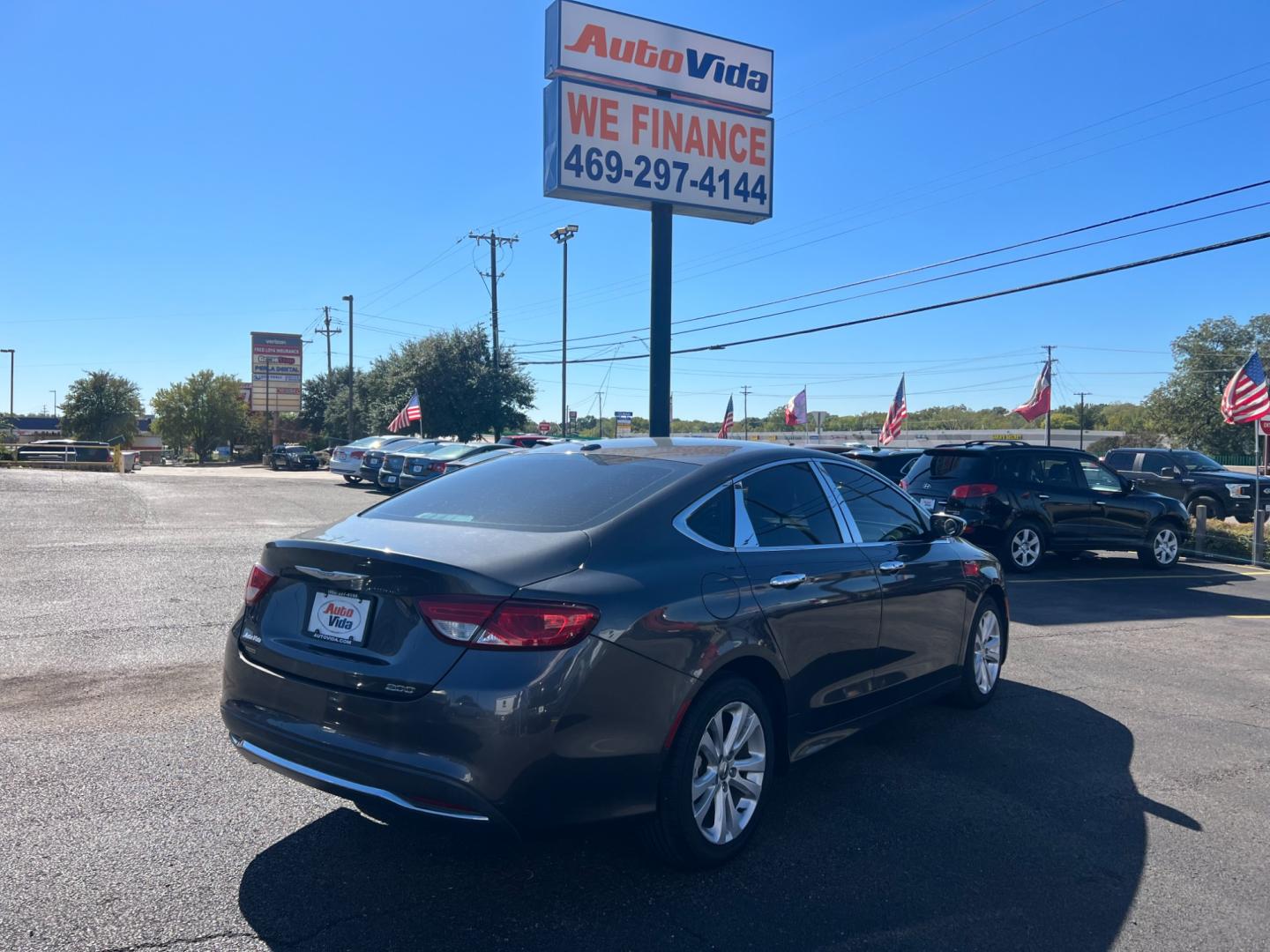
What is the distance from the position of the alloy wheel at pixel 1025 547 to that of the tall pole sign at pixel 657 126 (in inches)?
304

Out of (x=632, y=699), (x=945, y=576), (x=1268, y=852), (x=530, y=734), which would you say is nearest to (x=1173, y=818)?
(x=1268, y=852)

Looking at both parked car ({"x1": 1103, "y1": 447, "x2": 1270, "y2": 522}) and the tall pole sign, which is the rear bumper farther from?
parked car ({"x1": 1103, "y1": 447, "x2": 1270, "y2": 522})

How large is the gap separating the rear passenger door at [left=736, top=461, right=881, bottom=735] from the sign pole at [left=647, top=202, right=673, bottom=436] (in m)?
13.7

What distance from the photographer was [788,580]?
396 cm

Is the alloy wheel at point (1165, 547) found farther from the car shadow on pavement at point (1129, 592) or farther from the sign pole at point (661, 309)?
the sign pole at point (661, 309)

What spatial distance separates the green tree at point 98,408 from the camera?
69.2 meters

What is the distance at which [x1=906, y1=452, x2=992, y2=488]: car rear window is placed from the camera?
12266mm

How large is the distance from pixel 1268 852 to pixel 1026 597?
6.68 m

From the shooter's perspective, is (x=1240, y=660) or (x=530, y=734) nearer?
(x=530, y=734)

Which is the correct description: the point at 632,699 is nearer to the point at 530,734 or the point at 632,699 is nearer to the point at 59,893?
the point at 530,734

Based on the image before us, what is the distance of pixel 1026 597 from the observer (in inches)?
410

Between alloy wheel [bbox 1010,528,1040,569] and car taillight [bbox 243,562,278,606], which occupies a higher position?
car taillight [bbox 243,562,278,606]

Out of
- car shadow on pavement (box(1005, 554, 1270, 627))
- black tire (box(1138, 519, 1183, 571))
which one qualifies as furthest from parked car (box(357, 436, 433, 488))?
black tire (box(1138, 519, 1183, 571))

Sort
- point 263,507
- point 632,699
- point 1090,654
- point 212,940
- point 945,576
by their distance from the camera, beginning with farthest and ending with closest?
point 263,507 → point 1090,654 → point 945,576 → point 632,699 → point 212,940
